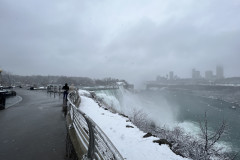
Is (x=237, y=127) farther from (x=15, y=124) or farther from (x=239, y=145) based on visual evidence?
(x=15, y=124)

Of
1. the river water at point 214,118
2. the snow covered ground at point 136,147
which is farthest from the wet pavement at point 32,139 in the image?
the river water at point 214,118

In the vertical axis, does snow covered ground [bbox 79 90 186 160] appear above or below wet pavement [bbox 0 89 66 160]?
below

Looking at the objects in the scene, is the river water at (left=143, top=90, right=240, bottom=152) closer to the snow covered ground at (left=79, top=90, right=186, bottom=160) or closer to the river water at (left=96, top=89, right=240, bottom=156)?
the river water at (left=96, top=89, right=240, bottom=156)

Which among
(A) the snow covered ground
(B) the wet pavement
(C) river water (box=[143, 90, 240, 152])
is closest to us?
(B) the wet pavement

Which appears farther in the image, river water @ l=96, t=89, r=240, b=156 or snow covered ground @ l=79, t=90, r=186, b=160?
river water @ l=96, t=89, r=240, b=156

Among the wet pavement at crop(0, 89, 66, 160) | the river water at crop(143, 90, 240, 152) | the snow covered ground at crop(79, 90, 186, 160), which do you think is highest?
the wet pavement at crop(0, 89, 66, 160)

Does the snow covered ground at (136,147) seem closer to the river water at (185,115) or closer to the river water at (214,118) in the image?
the river water at (214,118)

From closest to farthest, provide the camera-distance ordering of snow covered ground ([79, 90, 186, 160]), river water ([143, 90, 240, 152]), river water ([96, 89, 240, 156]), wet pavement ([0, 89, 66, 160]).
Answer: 1. wet pavement ([0, 89, 66, 160])
2. snow covered ground ([79, 90, 186, 160])
3. river water ([143, 90, 240, 152])
4. river water ([96, 89, 240, 156])

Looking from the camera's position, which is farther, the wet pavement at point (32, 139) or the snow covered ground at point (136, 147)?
the snow covered ground at point (136, 147)

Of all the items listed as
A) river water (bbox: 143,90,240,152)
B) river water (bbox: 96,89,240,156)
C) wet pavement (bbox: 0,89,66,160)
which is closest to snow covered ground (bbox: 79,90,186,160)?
wet pavement (bbox: 0,89,66,160)

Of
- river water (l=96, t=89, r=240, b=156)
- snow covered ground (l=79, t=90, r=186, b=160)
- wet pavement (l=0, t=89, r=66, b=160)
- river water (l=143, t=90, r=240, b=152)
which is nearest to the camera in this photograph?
wet pavement (l=0, t=89, r=66, b=160)

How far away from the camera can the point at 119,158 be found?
194cm

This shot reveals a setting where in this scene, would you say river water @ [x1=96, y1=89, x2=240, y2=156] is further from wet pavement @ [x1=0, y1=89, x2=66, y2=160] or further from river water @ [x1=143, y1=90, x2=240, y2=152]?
wet pavement @ [x1=0, y1=89, x2=66, y2=160]

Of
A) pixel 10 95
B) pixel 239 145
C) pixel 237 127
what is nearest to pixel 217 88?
pixel 237 127
